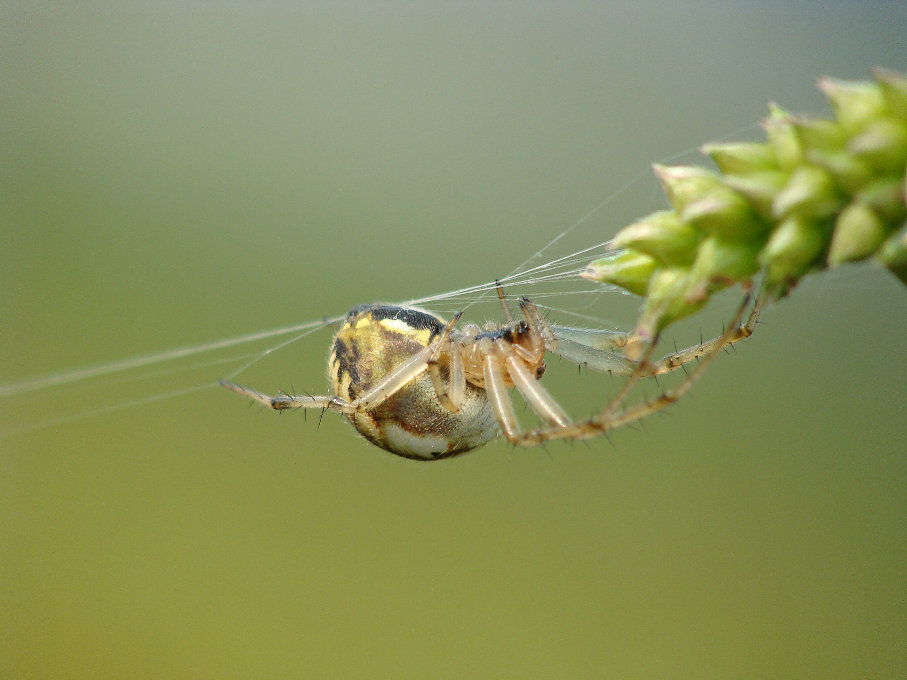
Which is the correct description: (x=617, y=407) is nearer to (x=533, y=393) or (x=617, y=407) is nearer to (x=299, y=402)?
(x=533, y=393)

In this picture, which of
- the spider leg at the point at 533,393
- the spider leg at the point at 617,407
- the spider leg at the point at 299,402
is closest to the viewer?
the spider leg at the point at 617,407

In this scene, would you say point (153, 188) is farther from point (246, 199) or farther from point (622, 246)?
point (622, 246)

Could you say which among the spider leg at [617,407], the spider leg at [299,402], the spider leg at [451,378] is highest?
the spider leg at [299,402]

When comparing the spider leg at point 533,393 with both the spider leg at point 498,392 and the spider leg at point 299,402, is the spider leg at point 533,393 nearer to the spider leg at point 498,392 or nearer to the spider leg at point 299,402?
the spider leg at point 498,392

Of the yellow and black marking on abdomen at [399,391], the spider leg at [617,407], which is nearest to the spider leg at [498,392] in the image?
the spider leg at [617,407]

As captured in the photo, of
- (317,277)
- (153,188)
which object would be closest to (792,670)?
(317,277)

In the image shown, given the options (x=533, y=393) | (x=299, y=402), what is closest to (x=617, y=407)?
(x=533, y=393)

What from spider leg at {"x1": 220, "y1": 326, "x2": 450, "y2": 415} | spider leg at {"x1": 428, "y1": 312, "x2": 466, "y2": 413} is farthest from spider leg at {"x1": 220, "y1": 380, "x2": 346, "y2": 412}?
spider leg at {"x1": 428, "y1": 312, "x2": 466, "y2": 413}

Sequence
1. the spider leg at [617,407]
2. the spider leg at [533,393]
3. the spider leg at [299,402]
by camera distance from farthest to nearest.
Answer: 1. the spider leg at [299,402]
2. the spider leg at [533,393]
3. the spider leg at [617,407]

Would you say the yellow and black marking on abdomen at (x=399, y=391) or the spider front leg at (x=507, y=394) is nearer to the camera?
the spider front leg at (x=507, y=394)
